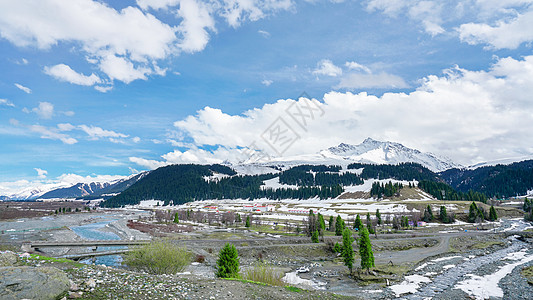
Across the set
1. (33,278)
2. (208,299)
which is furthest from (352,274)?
(33,278)

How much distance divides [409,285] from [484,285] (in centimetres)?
1134

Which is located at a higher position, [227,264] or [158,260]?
[158,260]

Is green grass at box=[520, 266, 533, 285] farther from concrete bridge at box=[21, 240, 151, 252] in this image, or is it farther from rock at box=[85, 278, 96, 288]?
concrete bridge at box=[21, 240, 151, 252]

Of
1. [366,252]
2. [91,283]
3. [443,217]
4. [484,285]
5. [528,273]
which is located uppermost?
[91,283]

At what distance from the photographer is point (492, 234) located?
315ft

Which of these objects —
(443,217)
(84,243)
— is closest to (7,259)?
(84,243)

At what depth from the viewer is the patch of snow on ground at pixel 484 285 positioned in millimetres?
39656

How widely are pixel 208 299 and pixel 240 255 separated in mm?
49183

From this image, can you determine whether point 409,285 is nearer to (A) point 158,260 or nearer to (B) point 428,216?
(A) point 158,260

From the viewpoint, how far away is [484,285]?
1732 inches

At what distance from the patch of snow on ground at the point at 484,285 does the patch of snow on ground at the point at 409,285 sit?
205 inches

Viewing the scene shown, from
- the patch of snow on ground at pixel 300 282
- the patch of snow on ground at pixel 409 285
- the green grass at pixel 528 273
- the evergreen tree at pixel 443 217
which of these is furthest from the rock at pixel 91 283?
the evergreen tree at pixel 443 217

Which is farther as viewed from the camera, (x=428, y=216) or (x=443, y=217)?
(x=428, y=216)

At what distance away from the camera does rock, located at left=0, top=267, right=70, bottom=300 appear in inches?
549
